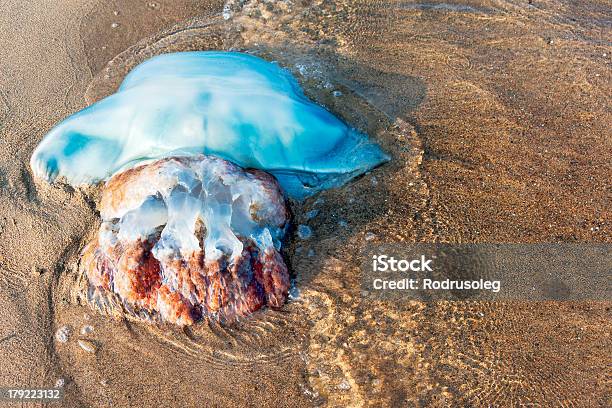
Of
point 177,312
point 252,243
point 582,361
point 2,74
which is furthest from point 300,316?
point 2,74

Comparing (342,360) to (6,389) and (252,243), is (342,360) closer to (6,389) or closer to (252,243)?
(252,243)

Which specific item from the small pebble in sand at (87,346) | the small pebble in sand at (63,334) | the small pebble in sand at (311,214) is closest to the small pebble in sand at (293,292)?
the small pebble in sand at (311,214)

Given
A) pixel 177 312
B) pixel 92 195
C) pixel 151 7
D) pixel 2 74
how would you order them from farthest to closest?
1. pixel 151 7
2. pixel 2 74
3. pixel 92 195
4. pixel 177 312

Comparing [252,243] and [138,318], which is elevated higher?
[252,243]

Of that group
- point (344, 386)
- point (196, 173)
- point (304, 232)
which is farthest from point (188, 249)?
point (344, 386)

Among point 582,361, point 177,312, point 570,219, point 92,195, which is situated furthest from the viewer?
point 92,195
